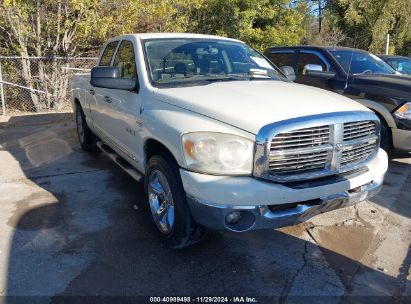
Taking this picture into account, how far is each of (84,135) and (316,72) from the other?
3960mm

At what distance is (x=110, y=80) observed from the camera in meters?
4.14

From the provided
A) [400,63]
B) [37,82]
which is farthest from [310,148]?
[37,82]

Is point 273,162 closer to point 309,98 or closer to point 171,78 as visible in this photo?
point 309,98

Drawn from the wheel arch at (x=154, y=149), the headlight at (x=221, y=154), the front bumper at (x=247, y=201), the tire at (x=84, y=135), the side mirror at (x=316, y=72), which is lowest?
the tire at (x=84, y=135)

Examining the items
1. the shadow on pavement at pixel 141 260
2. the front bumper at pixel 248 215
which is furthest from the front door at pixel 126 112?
the front bumper at pixel 248 215

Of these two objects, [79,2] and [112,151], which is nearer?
[112,151]

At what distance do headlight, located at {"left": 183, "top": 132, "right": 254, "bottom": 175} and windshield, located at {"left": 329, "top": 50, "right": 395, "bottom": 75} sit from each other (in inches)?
178

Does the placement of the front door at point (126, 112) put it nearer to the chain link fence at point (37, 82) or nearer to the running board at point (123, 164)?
the running board at point (123, 164)

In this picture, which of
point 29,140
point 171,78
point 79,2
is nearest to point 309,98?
point 171,78

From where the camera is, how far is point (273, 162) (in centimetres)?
302

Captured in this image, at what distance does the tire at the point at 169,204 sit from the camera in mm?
3340

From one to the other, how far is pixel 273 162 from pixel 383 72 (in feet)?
16.7

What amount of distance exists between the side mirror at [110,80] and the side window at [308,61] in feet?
13.8

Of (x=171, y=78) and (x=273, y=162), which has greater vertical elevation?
(x=171, y=78)
